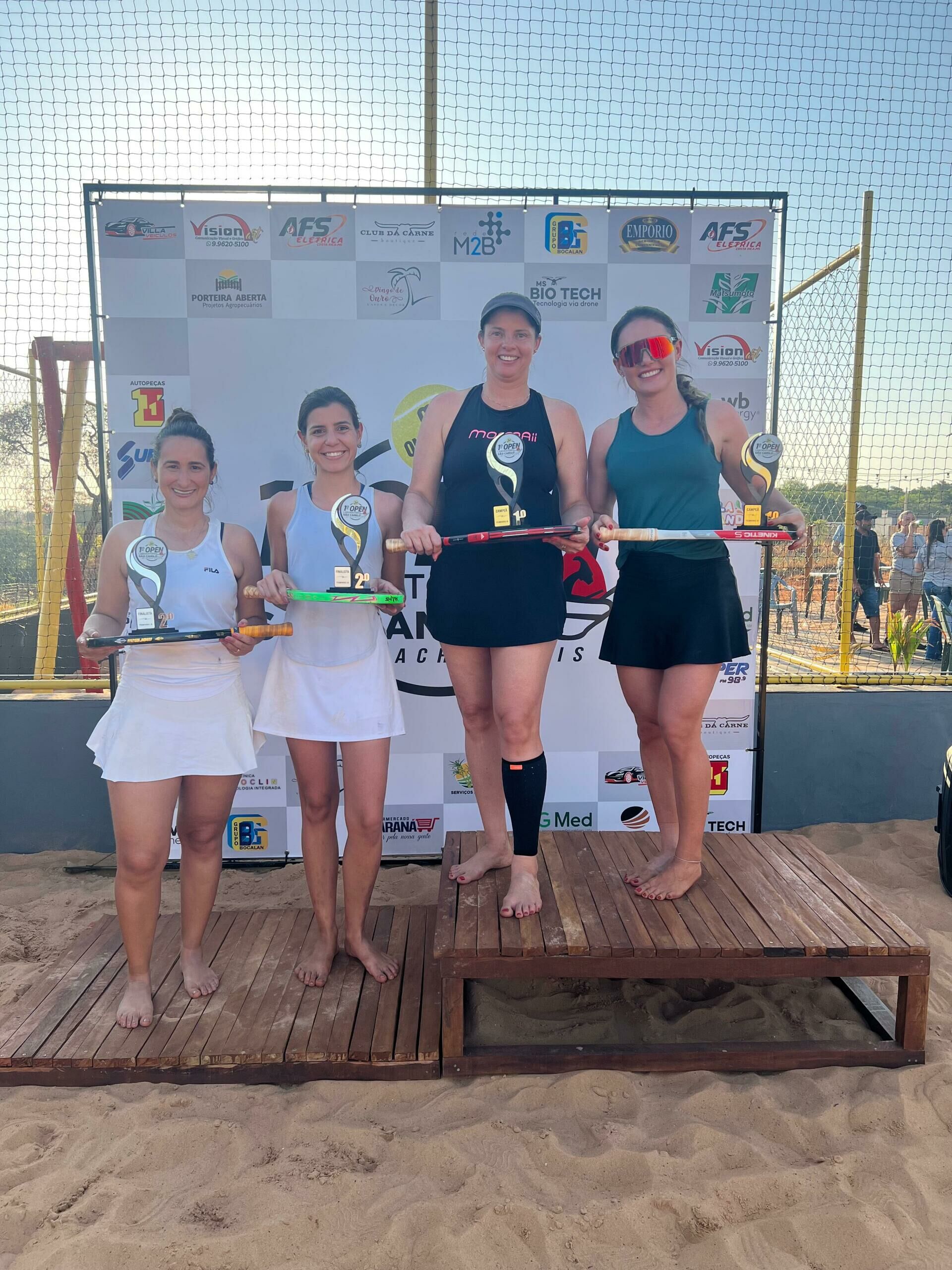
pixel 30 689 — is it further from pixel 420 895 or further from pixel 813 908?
pixel 813 908

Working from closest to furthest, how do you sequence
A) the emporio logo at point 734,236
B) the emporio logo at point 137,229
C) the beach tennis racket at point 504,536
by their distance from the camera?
the beach tennis racket at point 504,536 → the emporio logo at point 137,229 → the emporio logo at point 734,236

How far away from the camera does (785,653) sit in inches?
181

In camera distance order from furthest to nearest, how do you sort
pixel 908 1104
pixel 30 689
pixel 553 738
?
pixel 30 689 < pixel 553 738 < pixel 908 1104

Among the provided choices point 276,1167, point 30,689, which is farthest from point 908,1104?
point 30,689

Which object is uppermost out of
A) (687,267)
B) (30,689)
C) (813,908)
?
(687,267)

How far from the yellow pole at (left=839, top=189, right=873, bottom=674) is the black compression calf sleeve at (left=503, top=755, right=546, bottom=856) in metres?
2.57

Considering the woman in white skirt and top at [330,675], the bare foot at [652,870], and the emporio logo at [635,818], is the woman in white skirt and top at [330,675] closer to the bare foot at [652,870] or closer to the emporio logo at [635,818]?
the bare foot at [652,870]

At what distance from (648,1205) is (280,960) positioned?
1.38 m

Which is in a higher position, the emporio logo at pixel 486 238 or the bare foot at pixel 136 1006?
the emporio logo at pixel 486 238

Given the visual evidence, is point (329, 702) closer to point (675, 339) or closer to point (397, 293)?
point (675, 339)

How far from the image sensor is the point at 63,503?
395 centimetres

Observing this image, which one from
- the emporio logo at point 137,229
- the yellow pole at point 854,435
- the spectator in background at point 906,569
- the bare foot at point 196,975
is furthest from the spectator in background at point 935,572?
the emporio logo at point 137,229

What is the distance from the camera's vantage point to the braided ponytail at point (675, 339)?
2391 mm

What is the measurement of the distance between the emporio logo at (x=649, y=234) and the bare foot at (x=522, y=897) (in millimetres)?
2668
